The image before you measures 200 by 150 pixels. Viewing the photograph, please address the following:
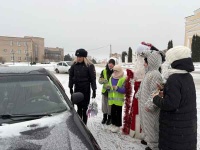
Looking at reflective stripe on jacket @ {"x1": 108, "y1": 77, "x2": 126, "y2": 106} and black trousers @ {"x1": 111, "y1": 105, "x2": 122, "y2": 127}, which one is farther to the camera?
black trousers @ {"x1": 111, "y1": 105, "x2": 122, "y2": 127}

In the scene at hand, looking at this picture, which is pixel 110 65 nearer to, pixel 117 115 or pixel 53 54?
pixel 117 115

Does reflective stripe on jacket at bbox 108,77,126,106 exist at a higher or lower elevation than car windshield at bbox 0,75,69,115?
lower

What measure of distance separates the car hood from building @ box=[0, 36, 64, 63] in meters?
92.0

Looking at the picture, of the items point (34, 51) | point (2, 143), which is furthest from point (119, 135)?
point (34, 51)

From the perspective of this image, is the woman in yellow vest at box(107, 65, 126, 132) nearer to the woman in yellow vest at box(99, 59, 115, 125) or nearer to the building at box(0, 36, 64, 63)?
the woman in yellow vest at box(99, 59, 115, 125)

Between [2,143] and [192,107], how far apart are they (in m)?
2.12

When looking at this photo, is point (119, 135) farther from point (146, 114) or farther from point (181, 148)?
point (181, 148)

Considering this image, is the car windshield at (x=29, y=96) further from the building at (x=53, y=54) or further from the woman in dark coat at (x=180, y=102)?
the building at (x=53, y=54)

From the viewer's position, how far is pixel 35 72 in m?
3.49

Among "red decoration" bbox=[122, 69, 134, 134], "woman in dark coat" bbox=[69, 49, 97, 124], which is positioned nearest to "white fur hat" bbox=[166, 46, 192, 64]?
"red decoration" bbox=[122, 69, 134, 134]

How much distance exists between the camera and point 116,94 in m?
4.94

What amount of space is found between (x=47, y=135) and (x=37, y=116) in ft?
1.71

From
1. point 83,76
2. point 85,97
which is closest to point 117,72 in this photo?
point 83,76

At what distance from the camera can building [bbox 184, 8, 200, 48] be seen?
152 ft
